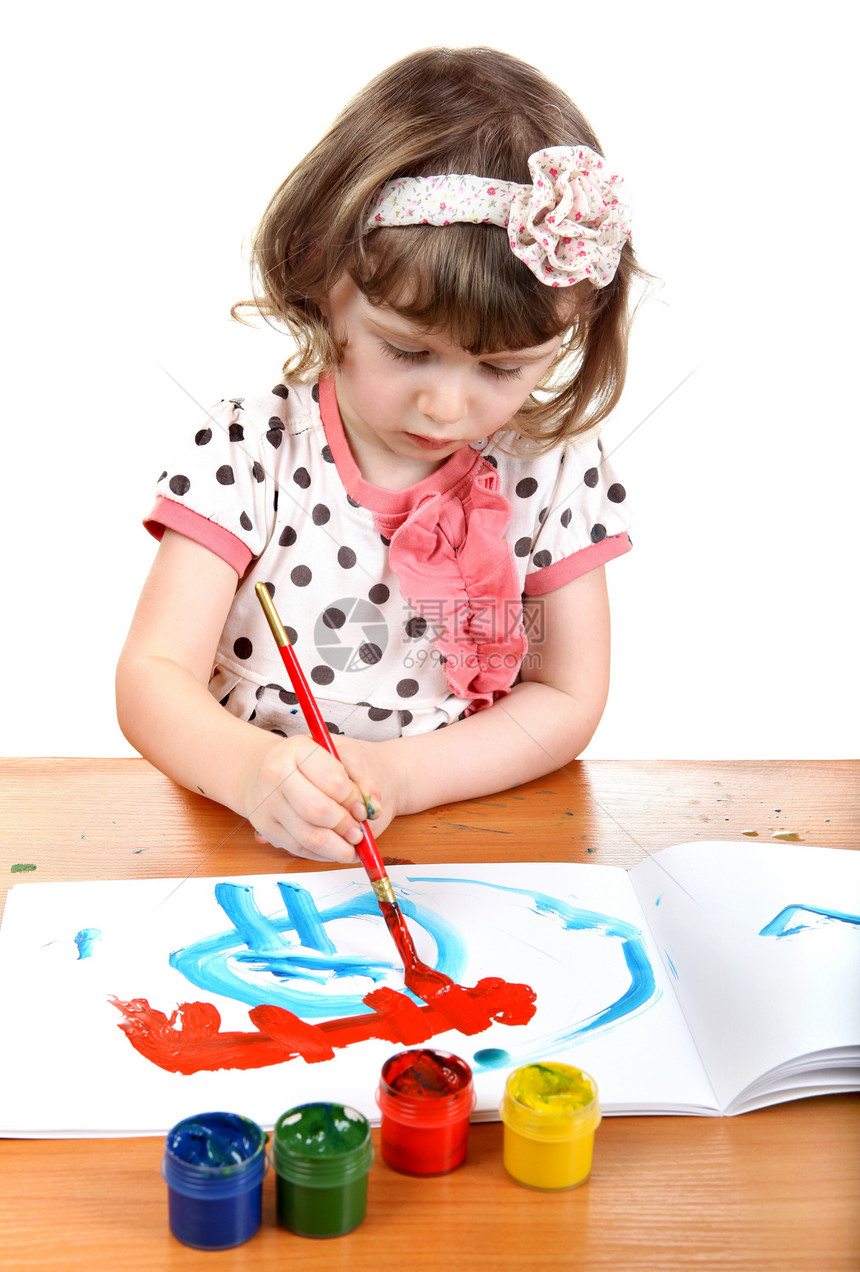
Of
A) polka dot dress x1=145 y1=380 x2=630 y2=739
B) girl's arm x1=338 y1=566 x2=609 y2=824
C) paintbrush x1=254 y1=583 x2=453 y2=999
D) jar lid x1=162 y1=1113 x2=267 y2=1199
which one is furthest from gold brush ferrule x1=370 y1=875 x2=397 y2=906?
polka dot dress x1=145 y1=380 x2=630 y2=739

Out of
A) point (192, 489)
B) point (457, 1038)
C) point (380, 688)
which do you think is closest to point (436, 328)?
point (192, 489)

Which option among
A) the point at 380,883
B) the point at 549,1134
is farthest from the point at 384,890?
the point at 549,1134

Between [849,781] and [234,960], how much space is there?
584 mm

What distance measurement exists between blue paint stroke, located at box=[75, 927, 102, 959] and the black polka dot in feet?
1.35

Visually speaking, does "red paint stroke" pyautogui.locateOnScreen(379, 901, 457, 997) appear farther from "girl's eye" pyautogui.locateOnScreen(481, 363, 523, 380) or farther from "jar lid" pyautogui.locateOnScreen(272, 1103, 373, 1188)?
"girl's eye" pyautogui.locateOnScreen(481, 363, 523, 380)

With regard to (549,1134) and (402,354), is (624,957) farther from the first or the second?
(402,354)

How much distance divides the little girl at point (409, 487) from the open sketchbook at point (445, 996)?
8 cm

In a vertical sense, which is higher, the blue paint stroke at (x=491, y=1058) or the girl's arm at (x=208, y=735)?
the girl's arm at (x=208, y=735)

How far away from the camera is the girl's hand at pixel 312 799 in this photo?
717 millimetres

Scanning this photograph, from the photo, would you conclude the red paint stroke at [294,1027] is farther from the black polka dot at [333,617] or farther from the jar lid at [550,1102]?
the black polka dot at [333,617]

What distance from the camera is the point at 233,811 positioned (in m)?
0.87

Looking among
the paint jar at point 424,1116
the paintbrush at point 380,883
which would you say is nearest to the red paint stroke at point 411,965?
the paintbrush at point 380,883

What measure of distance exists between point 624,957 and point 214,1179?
31cm

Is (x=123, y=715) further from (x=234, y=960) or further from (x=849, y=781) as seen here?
(x=849, y=781)
